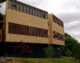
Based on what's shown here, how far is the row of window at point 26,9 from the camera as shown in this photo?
41219 millimetres

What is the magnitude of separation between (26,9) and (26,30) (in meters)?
5.62

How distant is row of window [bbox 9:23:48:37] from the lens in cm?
4059

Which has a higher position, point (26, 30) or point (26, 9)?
point (26, 9)

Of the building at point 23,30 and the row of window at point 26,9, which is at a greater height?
the row of window at point 26,9

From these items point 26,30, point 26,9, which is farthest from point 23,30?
point 26,9

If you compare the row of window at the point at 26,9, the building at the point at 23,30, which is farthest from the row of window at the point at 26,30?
the row of window at the point at 26,9

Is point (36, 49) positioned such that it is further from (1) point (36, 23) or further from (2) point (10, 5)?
(2) point (10, 5)

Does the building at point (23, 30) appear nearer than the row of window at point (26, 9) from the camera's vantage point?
Yes

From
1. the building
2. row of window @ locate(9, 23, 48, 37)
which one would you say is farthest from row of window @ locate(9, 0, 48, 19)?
row of window @ locate(9, 23, 48, 37)

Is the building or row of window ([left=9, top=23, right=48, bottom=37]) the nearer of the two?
the building

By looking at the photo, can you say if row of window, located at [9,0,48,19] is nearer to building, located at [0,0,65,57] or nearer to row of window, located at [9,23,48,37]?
building, located at [0,0,65,57]

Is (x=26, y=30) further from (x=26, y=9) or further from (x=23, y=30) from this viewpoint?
(x=26, y=9)

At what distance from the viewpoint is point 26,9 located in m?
45.2

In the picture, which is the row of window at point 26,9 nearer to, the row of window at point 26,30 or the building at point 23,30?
the building at point 23,30
